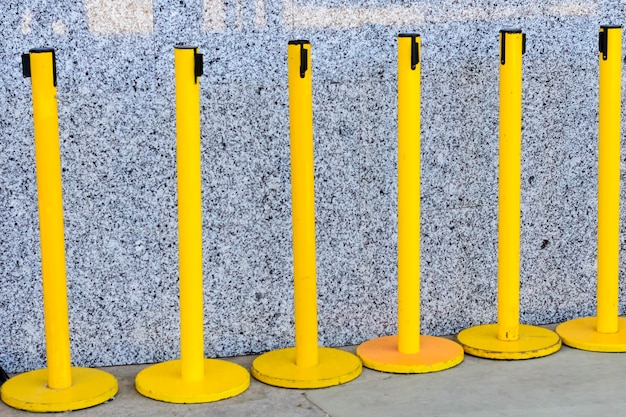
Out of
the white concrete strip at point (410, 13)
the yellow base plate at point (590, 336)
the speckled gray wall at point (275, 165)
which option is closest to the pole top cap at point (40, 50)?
the speckled gray wall at point (275, 165)

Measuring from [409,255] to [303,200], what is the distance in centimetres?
48

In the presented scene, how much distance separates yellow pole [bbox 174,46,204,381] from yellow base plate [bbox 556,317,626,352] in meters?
1.51

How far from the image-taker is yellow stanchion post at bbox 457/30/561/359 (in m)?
4.16

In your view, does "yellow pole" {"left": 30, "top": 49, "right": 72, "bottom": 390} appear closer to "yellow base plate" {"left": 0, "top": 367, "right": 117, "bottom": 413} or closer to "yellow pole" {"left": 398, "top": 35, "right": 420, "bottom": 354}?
"yellow base plate" {"left": 0, "top": 367, "right": 117, "bottom": 413}

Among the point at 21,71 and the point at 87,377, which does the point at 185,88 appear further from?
the point at 87,377

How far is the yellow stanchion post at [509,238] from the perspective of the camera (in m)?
4.16

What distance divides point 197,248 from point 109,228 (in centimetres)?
46

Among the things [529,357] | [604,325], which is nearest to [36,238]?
→ [529,357]

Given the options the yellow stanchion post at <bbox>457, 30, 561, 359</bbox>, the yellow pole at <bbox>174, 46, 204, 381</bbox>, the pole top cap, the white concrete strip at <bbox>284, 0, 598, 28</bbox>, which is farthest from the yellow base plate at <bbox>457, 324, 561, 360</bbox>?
the pole top cap

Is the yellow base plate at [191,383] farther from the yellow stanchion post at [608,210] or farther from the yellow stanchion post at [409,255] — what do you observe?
the yellow stanchion post at [608,210]

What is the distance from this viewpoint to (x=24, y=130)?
4.04 meters

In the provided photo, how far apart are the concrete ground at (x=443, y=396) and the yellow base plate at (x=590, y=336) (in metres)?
0.13

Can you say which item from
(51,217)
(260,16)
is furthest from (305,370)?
(260,16)

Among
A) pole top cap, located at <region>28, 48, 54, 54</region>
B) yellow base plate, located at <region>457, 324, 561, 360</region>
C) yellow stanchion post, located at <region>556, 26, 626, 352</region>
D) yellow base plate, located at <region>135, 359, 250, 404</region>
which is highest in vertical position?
pole top cap, located at <region>28, 48, 54, 54</region>
